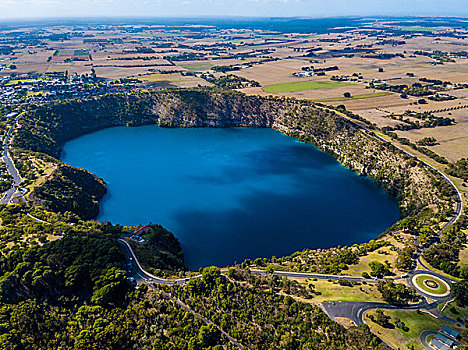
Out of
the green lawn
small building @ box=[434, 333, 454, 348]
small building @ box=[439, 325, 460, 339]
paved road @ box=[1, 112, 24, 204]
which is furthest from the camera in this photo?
paved road @ box=[1, 112, 24, 204]

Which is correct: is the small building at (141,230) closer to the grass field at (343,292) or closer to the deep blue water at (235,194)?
the deep blue water at (235,194)

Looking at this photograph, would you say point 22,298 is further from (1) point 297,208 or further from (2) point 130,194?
(1) point 297,208

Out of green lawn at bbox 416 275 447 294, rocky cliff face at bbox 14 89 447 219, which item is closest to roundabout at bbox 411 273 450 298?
green lawn at bbox 416 275 447 294

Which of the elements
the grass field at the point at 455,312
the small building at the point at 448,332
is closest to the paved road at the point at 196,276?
the grass field at the point at 455,312

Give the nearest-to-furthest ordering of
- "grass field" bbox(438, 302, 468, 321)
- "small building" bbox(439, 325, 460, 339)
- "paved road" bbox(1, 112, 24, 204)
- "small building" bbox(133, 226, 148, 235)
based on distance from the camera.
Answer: "small building" bbox(439, 325, 460, 339), "grass field" bbox(438, 302, 468, 321), "small building" bbox(133, 226, 148, 235), "paved road" bbox(1, 112, 24, 204)

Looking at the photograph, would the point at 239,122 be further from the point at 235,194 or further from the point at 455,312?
the point at 455,312

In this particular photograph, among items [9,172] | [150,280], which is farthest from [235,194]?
[9,172]

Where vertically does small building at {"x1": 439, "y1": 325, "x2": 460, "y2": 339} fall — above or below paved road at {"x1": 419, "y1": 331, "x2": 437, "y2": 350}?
above

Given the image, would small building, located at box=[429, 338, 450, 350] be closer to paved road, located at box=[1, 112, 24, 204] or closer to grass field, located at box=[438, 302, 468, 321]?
grass field, located at box=[438, 302, 468, 321]
